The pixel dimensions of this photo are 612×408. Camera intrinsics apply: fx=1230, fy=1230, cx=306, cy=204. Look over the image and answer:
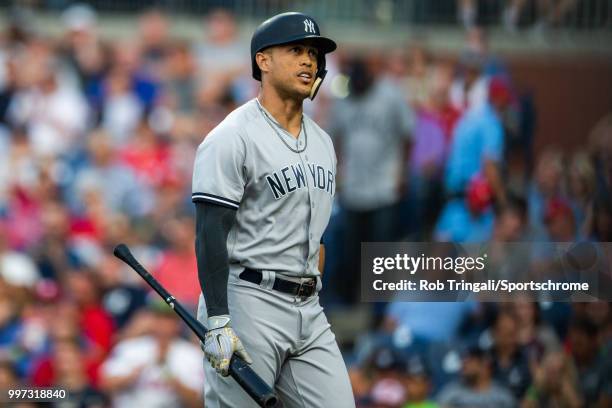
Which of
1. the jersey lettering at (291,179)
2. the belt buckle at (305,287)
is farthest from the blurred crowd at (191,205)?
the jersey lettering at (291,179)

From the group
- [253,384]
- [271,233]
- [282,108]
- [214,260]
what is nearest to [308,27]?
[282,108]

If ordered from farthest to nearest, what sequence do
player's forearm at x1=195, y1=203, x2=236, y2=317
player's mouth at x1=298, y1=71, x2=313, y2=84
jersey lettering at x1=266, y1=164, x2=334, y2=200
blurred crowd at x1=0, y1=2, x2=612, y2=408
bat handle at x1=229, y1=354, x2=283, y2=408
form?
1. blurred crowd at x1=0, y1=2, x2=612, y2=408
2. player's mouth at x1=298, y1=71, x2=313, y2=84
3. jersey lettering at x1=266, y1=164, x2=334, y2=200
4. player's forearm at x1=195, y1=203, x2=236, y2=317
5. bat handle at x1=229, y1=354, x2=283, y2=408

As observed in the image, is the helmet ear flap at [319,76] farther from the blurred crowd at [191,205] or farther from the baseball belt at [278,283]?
the blurred crowd at [191,205]

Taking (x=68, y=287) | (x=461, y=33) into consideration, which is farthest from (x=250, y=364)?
(x=461, y=33)

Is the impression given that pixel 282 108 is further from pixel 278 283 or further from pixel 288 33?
pixel 278 283

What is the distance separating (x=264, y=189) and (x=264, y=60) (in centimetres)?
54

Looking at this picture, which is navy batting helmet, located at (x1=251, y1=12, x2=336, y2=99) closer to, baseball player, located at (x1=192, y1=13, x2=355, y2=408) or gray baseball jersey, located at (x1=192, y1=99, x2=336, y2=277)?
baseball player, located at (x1=192, y1=13, x2=355, y2=408)

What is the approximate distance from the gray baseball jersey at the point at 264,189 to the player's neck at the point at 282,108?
0.12 ft

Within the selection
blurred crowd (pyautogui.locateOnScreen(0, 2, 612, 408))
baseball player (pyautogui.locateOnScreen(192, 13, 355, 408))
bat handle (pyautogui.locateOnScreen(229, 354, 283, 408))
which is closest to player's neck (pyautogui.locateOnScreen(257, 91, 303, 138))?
baseball player (pyautogui.locateOnScreen(192, 13, 355, 408))

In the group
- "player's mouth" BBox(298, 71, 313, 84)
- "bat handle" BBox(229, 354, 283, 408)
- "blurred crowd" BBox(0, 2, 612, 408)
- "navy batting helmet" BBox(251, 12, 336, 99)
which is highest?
"navy batting helmet" BBox(251, 12, 336, 99)

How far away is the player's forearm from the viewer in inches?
182

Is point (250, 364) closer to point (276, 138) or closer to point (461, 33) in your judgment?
point (276, 138)

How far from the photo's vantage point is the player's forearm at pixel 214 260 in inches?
182

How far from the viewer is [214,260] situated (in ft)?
15.1
